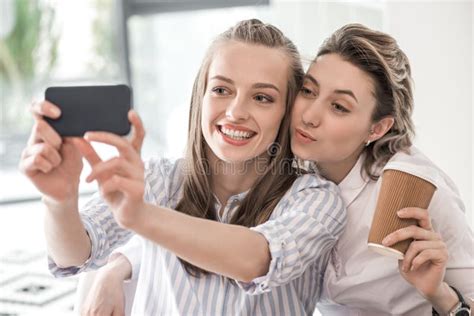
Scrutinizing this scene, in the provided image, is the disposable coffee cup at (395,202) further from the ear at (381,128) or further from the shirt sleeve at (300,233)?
the ear at (381,128)

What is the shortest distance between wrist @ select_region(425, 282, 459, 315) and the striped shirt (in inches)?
9.1

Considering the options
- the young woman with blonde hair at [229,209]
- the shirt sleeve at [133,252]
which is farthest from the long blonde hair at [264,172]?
the shirt sleeve at [133,252]

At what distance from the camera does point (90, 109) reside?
1126 millimetres

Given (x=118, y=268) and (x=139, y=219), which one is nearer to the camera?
(x=139, y=219)

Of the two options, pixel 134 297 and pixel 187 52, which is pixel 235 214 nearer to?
pixel 134 297

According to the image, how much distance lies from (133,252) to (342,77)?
0.66 m

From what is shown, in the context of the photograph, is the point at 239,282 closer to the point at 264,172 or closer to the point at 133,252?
the point at 264,172

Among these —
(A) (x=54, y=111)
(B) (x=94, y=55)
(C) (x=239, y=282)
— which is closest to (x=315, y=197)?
(C) (x=239, y=282)

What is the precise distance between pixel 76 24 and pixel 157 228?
4.95 metres

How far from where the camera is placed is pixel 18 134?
5723mm

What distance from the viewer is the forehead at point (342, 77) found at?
5.03ft

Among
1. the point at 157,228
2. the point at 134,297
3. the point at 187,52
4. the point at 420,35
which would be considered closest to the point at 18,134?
the point at 187,52

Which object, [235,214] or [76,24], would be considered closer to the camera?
[235,214]

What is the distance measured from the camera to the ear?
63.4 inches
